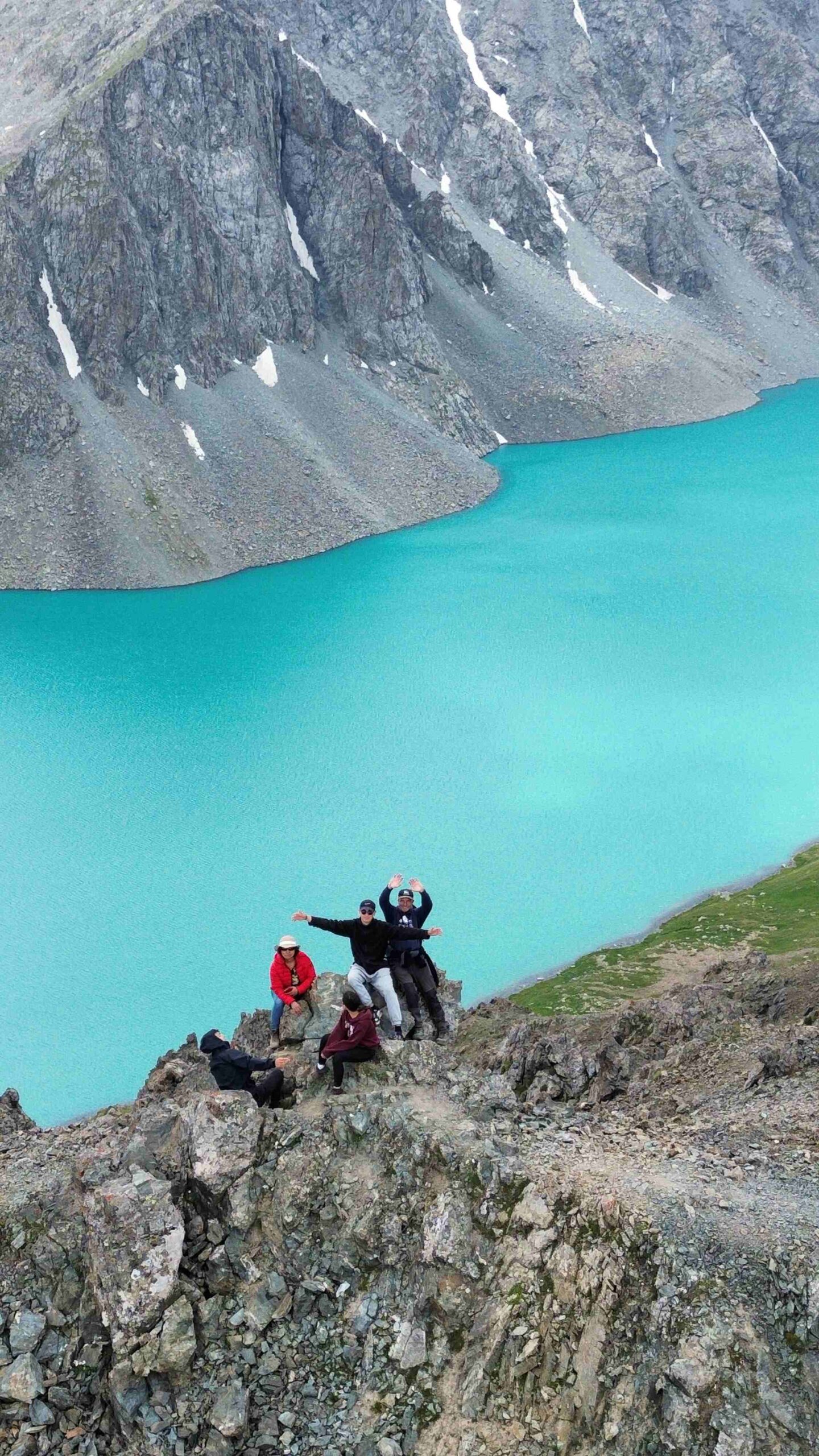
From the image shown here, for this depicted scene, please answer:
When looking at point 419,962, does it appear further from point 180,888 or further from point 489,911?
point 180,888

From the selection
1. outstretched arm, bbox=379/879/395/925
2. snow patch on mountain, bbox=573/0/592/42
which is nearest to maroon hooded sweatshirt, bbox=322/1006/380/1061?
outstretched arm, bbox=379/879/395/925

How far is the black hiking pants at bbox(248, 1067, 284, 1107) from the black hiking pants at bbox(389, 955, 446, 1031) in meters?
3.49

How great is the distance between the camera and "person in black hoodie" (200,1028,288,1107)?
553 inches

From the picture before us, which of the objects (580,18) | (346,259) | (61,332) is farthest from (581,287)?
(61,332)

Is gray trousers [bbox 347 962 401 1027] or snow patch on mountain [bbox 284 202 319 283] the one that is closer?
gray trousers [bbox 347 962 401 1027]

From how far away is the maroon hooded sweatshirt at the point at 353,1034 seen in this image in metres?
14.1

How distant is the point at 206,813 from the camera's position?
4256 cm

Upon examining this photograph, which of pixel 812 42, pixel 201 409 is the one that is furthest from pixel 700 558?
pixel 812 42

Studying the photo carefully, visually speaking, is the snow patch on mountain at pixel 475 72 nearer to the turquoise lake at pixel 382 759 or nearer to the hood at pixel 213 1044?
the turquoise lake at pixel 382 759

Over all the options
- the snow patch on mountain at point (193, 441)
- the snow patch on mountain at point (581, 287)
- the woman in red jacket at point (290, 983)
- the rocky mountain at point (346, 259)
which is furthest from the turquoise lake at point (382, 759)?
the snow patch on mountain at point (581, 287)

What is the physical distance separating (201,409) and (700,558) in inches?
1412

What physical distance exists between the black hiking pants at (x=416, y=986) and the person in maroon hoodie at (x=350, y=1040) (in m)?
2.97

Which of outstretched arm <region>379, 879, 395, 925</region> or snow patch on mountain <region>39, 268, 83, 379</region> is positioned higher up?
snow patch on mountain <region>39, 268, 83, 379</region>

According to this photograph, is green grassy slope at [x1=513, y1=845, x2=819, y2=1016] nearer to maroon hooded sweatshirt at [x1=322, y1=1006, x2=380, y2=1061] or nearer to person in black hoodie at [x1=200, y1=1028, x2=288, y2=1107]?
maroon hooded sweatshirt at [x1=322, y1=1006, x2=380, y2=1061]
